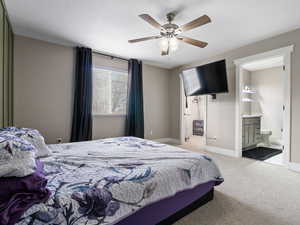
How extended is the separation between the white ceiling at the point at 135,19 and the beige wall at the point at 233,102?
0.59 ft

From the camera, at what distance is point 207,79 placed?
3.90 m

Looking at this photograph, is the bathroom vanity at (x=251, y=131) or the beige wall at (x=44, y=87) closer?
the beige wall at (x=44, y=87)

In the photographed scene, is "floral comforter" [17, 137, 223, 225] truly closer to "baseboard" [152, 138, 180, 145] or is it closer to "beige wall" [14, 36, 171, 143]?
"beige wall" [14, 36, 171, 143]

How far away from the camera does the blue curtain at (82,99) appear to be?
362 cm

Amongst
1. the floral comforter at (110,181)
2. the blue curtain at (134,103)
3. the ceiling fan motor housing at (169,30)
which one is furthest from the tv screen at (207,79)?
the floral comforter at (110,181)

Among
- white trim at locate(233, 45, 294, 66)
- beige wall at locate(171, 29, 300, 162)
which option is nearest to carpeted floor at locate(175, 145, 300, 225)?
beige wall at locate(171, 29, 300, 162)

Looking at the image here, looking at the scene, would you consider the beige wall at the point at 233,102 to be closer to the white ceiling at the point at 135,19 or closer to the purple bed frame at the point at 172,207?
the white ceiling at the point at 135,19

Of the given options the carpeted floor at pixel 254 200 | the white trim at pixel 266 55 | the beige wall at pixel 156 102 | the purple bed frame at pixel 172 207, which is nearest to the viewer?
the purple bed frame at pixel 172 207

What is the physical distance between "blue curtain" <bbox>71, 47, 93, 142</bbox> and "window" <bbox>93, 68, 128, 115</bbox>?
359mm

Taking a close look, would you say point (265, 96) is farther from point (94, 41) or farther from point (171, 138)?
point (94, 41)

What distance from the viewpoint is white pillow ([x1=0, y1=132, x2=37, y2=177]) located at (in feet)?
2.97

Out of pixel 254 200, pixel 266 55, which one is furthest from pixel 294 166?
pixel 266 55

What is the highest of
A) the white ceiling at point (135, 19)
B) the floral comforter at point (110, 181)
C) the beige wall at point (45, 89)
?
the white ceiling at point (135, 19)

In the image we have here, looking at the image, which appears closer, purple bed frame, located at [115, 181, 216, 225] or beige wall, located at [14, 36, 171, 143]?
purple bed frame, located at [115, 181, 216, 225]
